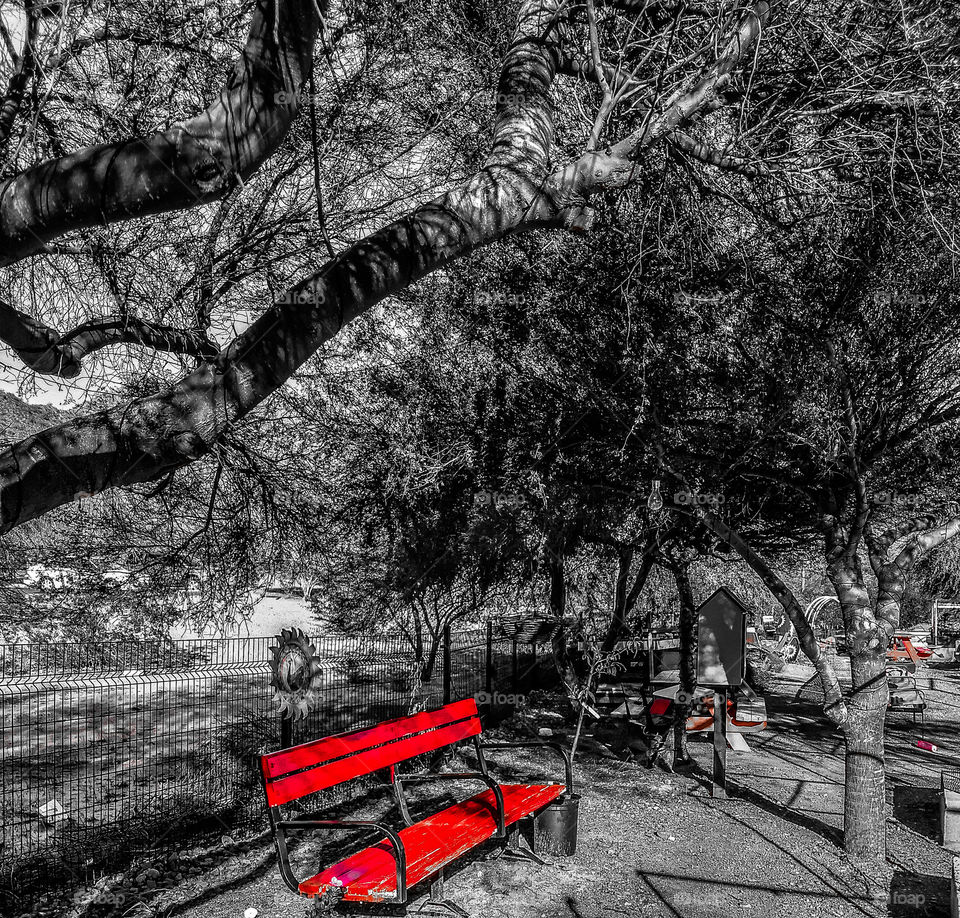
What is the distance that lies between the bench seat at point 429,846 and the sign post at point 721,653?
2.32m

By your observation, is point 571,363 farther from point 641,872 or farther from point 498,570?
point 641,872

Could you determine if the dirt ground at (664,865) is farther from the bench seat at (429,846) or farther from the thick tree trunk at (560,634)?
the thick tree trunk at (560,634)

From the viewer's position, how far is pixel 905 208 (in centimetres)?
628

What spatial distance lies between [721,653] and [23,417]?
7974mm

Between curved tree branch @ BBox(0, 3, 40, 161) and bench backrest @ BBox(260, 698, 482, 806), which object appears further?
bench backrest @ BBox(260, 698, 482, 806)

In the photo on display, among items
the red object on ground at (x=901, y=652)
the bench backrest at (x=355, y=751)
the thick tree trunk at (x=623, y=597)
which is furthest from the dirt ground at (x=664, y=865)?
the red object on ground at (x=901, y=652)

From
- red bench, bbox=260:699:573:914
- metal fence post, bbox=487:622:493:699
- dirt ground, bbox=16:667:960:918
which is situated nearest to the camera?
red bench, bbox=260:699:573:914

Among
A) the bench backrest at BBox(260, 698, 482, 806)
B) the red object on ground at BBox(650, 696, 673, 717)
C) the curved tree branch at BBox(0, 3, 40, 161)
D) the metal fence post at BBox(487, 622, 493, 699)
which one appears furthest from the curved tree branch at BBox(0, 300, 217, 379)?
the metal fence post at BBox(487, 622, 493, 699)

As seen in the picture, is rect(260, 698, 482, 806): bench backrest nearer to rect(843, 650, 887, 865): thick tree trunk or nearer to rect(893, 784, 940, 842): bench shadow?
rect(843, 650, 887, 865): thick tree trunk

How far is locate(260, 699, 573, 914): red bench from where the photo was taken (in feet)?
14.6

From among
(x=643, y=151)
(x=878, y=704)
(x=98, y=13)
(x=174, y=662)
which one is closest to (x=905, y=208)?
(x=643, y=151)

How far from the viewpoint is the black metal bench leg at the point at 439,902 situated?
16.6 ft

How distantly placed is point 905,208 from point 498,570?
20.5 ft

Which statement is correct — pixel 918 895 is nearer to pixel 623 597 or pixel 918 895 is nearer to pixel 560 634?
pixel 560 634
